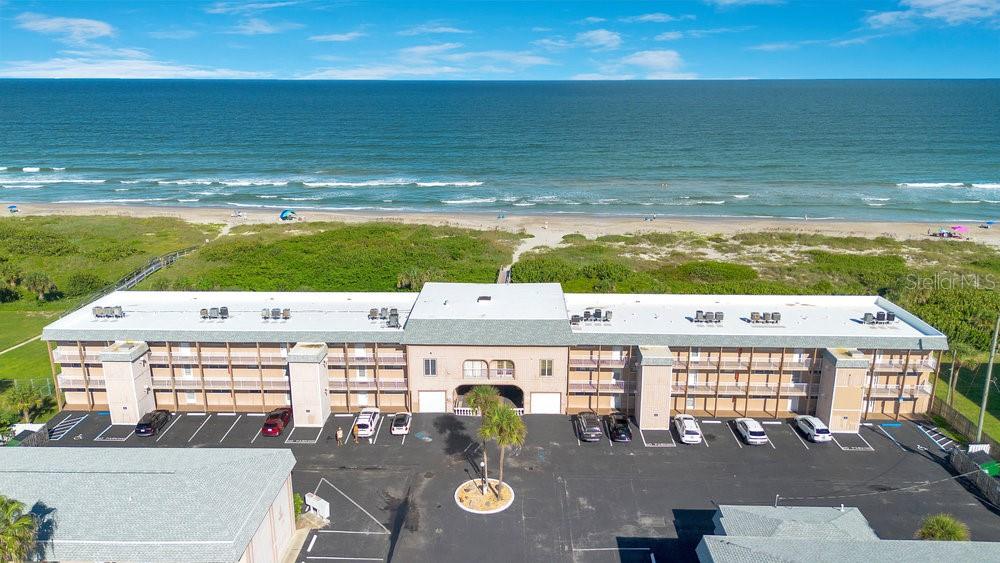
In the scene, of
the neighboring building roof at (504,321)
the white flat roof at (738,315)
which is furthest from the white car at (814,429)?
the white flat roof at (738,315)

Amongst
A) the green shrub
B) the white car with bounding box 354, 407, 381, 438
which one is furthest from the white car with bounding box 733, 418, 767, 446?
the green shrub

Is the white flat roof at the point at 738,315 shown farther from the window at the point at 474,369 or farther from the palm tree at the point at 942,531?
the palm tree at the point at 942,531

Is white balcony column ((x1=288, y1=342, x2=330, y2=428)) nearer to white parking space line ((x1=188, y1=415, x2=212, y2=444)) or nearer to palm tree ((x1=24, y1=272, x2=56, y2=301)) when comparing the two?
white parking space line ((x1=188, y1=415, x2=212, y2=444))

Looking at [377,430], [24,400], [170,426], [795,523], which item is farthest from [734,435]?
[24,400]

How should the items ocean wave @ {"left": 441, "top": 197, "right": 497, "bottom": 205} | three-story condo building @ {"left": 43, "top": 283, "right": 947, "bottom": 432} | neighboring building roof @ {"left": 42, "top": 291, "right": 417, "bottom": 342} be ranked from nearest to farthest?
1. three-story condo building @ {"left": 43, "top": 283, "right": 947, "bottom": 432}
2. neighboring building roof @ {"left": 42, "top": 291, "right": 417, "bottom": 342}
3. ocean wave @ {"left": 441, "top": 197, "right": 497, "bottom": 205}

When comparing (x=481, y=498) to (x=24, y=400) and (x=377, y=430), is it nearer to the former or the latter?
(x=377, y=430)

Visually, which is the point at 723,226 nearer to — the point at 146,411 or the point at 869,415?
the point at 869,415

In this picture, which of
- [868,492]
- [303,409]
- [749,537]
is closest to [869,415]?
[868,492]
